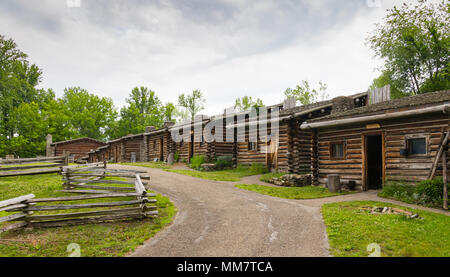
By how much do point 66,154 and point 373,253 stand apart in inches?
705

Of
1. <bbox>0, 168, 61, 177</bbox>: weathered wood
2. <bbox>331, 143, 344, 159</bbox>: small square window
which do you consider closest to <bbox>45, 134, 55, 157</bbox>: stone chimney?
<bbox>0, 168, 61, 177</bbox>: weathered wood

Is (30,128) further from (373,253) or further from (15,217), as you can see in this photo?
(373,253)

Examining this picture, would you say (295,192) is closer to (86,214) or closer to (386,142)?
(386,142)

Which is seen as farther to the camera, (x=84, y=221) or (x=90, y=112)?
(x=90, y=112)

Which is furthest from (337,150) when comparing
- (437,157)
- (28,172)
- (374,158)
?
(28,172)

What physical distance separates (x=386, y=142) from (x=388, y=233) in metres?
7.38

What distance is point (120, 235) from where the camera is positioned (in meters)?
6.59

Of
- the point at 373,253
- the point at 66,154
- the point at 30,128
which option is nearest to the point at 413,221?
the point at 373,253

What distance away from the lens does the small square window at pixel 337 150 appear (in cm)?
1447

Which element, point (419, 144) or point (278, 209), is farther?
point (419, 144)

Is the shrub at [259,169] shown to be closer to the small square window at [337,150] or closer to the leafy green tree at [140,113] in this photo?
the small square window at [337,150]

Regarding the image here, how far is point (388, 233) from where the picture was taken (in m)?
6.41
